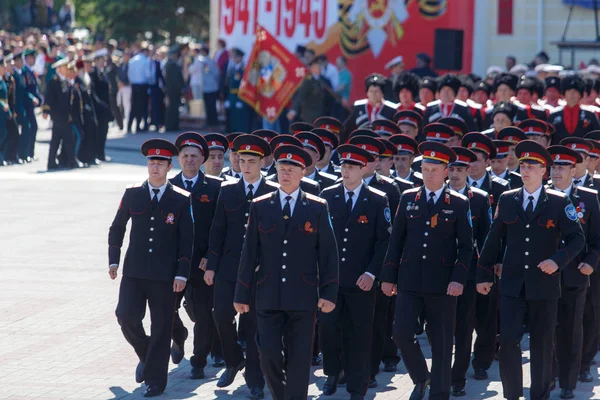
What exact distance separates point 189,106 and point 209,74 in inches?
137

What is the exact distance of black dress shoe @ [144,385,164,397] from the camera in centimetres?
977

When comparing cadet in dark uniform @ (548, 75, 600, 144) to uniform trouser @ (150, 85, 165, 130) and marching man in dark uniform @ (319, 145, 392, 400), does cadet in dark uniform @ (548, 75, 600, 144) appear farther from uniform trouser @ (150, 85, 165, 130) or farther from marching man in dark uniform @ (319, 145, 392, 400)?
uniform trouser @ (150, 85, 165, 130)

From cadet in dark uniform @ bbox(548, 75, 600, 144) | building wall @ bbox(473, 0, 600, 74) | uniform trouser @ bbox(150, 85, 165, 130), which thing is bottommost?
uniform trouser @ bbox(150, 85, 165, 130)

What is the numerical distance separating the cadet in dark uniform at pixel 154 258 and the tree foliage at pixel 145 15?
30684 millimetres

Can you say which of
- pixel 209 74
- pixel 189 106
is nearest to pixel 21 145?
pixel 209 74

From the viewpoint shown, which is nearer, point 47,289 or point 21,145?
point 47,289

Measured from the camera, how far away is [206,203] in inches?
428

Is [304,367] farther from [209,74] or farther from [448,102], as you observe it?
[209,74]

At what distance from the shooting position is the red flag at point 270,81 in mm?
22438

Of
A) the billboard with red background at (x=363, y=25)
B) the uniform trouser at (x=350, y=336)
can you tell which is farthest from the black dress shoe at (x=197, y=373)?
the billboard with red background at (x=363, y=25)

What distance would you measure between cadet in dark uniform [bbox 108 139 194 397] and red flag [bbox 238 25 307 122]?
12360 millimetres

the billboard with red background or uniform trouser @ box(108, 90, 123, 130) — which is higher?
the billboard with red background

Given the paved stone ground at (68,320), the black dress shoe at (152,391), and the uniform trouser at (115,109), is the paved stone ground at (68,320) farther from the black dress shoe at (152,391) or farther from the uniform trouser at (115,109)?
the uniform trouser at (115,109)

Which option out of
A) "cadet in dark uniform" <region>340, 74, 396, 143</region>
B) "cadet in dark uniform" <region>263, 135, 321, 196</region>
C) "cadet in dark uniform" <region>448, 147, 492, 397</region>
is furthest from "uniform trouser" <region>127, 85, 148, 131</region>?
"cadet in dark uniform" <region>448, 147, 492, 397</region>
